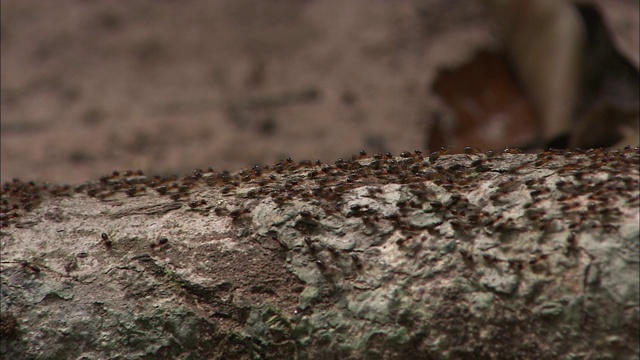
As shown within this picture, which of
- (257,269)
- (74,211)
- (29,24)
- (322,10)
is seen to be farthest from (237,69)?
(257,269)

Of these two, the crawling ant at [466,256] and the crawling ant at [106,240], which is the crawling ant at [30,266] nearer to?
the crawling ant at [106,240]

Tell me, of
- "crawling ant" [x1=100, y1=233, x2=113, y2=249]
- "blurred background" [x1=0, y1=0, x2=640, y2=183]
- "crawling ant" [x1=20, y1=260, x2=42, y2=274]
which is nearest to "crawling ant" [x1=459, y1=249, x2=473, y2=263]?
"crawling ant" [x1=100, y1=233, x2=113, y2=249]

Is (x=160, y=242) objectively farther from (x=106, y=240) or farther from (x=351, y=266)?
(x=351, y=266)

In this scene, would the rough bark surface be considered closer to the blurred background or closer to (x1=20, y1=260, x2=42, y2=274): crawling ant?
(x1=20, y1=260, x2=42, y2=274): crawling ant

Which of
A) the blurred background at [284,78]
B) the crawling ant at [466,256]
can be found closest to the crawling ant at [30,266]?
the crawling ant at [466,256]

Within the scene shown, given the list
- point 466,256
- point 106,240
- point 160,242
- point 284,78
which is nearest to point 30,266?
point 106,240

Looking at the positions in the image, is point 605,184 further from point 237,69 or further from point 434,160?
point 237,69
